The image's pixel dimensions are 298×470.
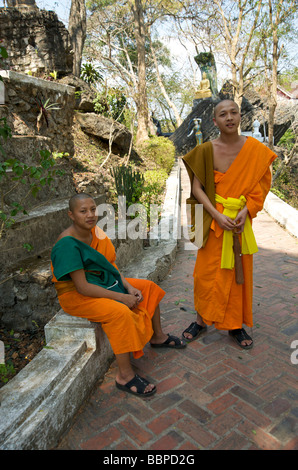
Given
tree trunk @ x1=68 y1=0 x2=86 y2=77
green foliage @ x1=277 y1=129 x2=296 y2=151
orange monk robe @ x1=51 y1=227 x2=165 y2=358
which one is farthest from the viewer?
green foliage @ x1=277 y1=129 x2=296 y2=151

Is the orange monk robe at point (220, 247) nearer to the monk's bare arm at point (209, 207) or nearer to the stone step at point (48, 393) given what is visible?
the monk's bare arm at point (209, 207)

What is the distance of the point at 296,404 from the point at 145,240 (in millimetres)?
3263

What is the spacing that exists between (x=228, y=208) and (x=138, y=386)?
4.98 ft

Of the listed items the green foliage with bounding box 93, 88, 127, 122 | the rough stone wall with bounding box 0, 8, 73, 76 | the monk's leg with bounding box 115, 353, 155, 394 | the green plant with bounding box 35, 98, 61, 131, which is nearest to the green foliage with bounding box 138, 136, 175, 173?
the green foliage with bounding box 93, 88, 127, 122

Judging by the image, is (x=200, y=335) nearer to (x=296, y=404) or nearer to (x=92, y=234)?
(x=296, y=404)

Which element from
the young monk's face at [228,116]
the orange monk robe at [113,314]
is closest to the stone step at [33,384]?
the orange monk robe at [113,314]

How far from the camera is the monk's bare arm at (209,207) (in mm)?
2714

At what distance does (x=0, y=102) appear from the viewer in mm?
3828

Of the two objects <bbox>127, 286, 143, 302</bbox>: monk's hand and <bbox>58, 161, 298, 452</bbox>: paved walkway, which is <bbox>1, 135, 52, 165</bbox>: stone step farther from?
<bbox>58, 161, 298, 452</bbox>: paved walkway

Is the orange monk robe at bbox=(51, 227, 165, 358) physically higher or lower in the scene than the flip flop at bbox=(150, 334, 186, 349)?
higher

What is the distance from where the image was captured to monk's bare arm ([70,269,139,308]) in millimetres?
2332

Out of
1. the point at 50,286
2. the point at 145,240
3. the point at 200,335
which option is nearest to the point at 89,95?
the point at 145,240

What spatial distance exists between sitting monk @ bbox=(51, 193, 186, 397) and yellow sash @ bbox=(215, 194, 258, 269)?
711 mm

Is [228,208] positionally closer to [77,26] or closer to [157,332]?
[157,332]
